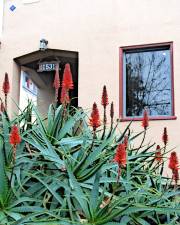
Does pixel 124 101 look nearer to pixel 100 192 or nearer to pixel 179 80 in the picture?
pixel 179 80

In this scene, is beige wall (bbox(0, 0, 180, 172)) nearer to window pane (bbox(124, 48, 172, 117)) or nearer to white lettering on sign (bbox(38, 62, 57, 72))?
window pane (bbox(124, 48, 172, 117))

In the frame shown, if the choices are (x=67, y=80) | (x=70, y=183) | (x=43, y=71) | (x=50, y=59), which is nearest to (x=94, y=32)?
(x=50, y=59)

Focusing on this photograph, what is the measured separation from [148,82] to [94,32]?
5.76 feet

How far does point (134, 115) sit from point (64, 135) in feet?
22.8

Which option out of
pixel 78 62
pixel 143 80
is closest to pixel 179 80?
pixel 143 80

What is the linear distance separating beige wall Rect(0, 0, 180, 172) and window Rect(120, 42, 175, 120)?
0.15m

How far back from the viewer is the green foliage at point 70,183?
8.11ft

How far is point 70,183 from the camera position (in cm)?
261

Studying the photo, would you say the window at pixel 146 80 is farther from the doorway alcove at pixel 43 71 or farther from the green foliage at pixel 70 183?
the green foliage at pixel 70 183

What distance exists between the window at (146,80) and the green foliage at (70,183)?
6734 millimetres

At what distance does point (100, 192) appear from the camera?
274 centimetres

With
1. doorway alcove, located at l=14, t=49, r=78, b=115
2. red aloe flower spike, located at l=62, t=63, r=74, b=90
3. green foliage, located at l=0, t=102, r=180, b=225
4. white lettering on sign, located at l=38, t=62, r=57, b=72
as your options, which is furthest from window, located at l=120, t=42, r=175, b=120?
red aloe flower spike, located at l=62, t=63, r=74, b=90

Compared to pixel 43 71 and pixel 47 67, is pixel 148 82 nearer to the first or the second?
pixel 47 67

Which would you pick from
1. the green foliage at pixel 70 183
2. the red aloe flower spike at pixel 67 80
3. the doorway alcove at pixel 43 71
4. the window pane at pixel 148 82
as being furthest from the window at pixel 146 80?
the red aloe flower spike at pixel 67 80
